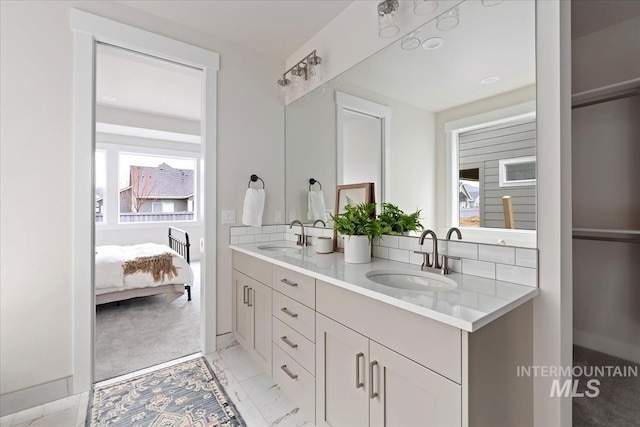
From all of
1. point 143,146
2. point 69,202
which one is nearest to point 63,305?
point 69,202

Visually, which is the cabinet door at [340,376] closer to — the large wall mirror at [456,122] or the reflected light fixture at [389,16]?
the large wall mirror at [456,122]

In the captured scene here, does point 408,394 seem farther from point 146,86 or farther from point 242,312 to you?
point 146,86

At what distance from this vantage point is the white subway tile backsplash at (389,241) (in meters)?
1.74

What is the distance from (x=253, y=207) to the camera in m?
2.48

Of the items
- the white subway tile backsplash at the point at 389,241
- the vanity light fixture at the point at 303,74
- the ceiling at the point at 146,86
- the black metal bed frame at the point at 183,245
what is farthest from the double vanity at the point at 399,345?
the black metal bed frame at the point at 183,245

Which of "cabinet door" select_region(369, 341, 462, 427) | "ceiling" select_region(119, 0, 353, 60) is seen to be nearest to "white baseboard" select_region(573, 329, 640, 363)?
"cabinet door" select_region(369, 341, 462, 427)

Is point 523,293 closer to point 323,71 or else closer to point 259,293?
point 259,293

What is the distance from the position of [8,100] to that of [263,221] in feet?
5.79

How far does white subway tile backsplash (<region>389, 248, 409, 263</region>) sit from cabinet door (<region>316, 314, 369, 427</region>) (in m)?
0.58

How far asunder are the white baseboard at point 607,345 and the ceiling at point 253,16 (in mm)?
2780

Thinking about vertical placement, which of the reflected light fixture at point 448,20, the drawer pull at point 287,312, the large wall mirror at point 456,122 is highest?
the reflected light fixture at point 448,20

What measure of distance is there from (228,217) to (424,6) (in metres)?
1.96

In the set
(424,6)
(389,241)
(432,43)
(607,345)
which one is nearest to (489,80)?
(432,43)

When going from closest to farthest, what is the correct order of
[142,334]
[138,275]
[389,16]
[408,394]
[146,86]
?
[408,394] → [389,16] → [142,334] → [138,275] → [146,86]
